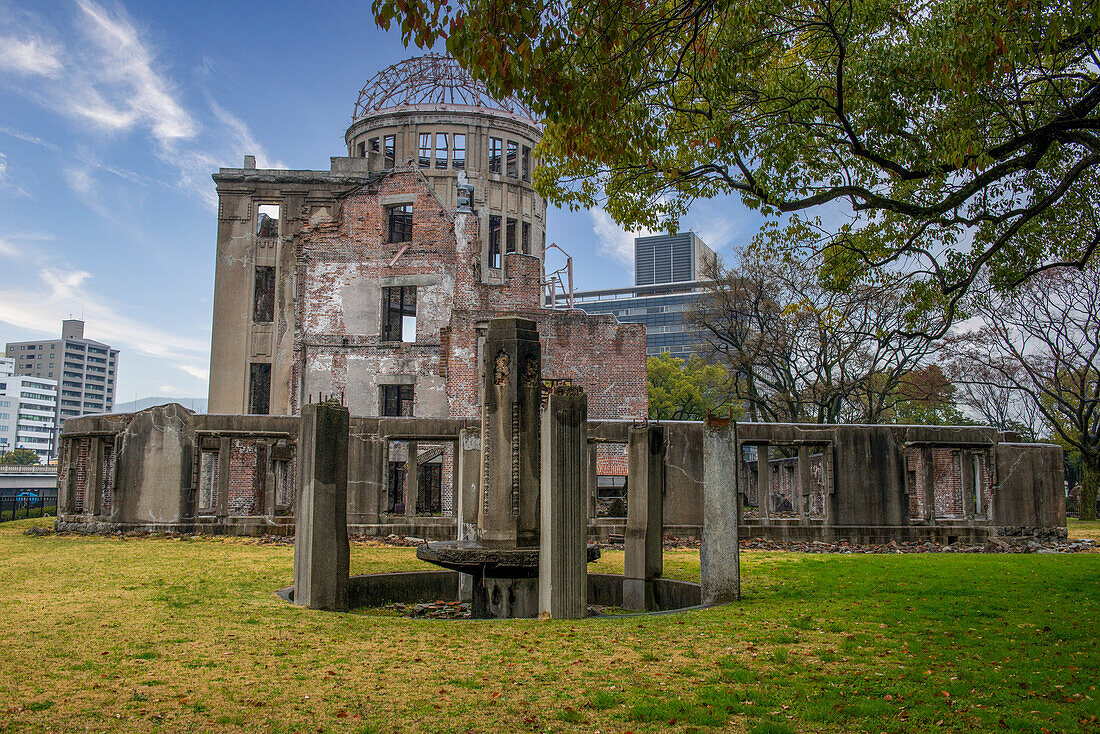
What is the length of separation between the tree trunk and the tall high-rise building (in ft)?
465

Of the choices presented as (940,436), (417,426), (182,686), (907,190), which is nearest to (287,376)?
(417,426)

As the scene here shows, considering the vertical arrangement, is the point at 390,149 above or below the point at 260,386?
above

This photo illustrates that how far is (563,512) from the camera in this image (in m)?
8.73

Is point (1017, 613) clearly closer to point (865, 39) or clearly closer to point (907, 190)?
point (907, 190)

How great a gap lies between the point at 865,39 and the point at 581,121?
5529mm

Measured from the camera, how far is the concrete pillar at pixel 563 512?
28.5 feet

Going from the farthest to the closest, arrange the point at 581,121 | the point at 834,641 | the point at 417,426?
the point at 417,426 < the point at 581,121 < the point at 834,641

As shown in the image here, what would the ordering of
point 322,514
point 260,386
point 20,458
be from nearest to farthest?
point 322,514 < point 260,386 < point 20,458

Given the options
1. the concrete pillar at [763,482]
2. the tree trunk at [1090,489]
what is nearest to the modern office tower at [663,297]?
the tree trunk at [1090,489]

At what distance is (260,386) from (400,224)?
28.0ft

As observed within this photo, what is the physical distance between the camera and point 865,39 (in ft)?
39.1

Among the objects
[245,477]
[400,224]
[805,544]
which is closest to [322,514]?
[805,544]

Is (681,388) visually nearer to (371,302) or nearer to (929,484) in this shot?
(371,302)

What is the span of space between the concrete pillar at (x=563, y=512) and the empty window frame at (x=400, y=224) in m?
25.8
